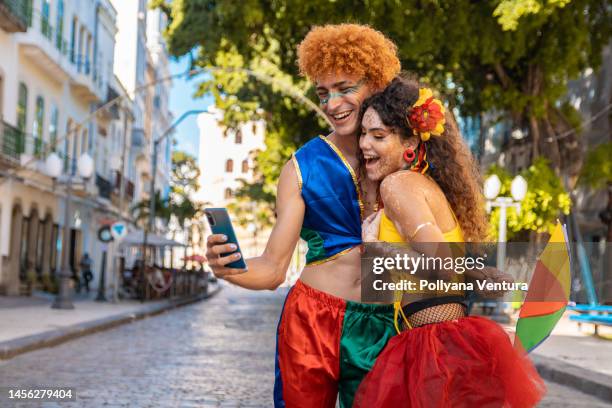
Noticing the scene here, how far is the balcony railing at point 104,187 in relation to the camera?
160 ft

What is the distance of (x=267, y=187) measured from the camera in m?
38.6

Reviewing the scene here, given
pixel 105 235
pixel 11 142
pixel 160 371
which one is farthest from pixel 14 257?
pixel 160 371

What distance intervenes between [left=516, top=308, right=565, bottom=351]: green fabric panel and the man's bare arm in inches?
31.1

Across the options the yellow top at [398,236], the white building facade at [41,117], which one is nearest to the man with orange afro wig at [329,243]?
the yellow top at [398,236]

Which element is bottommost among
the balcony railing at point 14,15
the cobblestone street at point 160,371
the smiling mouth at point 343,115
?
the cobblestone street at point 160,371

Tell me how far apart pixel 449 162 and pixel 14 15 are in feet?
96.7

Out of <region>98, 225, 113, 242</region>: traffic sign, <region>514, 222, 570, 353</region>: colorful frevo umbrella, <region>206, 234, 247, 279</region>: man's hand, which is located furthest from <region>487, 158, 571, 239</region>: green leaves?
<region>206, 234, 247, 279</region>: man's hand

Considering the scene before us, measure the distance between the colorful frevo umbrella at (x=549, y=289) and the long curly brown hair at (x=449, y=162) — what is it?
0.25 metres

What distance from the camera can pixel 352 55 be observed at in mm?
4234

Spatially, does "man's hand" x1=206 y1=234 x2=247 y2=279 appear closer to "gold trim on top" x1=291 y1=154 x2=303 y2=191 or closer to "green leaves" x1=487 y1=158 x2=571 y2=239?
"gold trim on top" x1=291 y1=154 x2=303 y2=191

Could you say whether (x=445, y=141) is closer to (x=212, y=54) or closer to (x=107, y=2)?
(x=212, y=54)

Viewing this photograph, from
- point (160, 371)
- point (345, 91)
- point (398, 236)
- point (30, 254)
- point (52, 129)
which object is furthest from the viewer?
point (52, 129)

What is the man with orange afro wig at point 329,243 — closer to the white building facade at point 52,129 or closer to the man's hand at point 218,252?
the man's hand at point 218,252

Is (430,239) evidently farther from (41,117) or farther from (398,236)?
(41,117)
